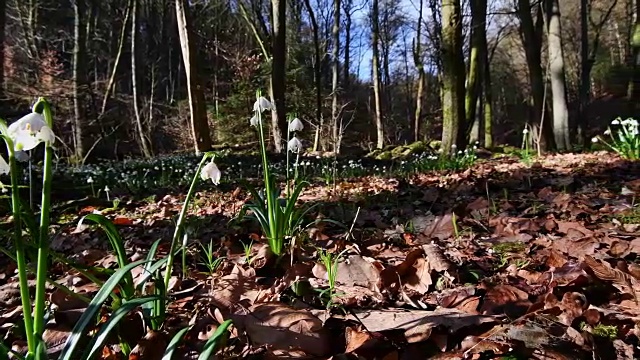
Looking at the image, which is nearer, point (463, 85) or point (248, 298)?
point (248, 298)

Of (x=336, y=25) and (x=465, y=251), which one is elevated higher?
(x=336, y=25)

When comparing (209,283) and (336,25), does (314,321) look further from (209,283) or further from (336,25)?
(336,25)

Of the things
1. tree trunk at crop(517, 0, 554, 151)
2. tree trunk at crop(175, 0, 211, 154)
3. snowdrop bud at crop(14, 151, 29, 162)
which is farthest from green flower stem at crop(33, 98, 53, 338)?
tree trunk at crop(175, 0, 211, 154)

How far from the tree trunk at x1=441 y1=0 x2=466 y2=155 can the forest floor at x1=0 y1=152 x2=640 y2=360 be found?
3.81 m

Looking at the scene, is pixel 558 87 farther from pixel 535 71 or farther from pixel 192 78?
pixel 192 78

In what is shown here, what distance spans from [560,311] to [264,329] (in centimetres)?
79

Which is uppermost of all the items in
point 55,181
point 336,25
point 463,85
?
point 336,25

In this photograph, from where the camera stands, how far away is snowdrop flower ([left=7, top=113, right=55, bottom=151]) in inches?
38.7

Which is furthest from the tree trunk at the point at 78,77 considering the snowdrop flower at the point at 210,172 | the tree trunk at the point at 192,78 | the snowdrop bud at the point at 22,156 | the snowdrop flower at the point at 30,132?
the snowdrop flower at the point at 30,132

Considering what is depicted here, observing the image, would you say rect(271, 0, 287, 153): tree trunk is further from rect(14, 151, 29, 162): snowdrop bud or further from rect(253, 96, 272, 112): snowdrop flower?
rect(14, 151, 29, 162): snowdrop bud

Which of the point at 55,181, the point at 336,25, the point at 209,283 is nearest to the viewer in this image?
the point at 209,283

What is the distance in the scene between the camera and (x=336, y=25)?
17.1 meters

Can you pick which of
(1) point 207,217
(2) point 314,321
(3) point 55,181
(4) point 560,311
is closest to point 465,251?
(4) point 560,311

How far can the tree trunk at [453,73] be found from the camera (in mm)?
6395
